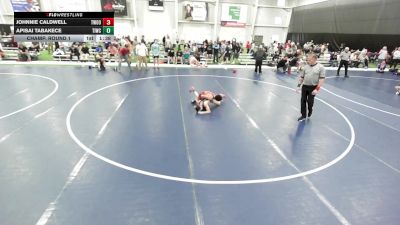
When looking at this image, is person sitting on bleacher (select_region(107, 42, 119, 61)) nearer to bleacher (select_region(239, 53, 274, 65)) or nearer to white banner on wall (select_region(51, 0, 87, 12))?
bleacher (select_region(239, 53, 274, 65))

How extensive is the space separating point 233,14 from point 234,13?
0.14 metres

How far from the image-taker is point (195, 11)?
27.1 m

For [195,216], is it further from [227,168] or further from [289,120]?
[289,120]

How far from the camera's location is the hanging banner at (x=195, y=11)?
88.1ft

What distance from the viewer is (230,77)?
1385 centimetres

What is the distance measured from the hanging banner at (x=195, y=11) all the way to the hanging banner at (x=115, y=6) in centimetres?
613

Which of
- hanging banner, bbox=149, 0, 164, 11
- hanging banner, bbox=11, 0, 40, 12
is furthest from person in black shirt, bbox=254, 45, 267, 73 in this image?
hanging banner, bbox=11, 0, 40, 12

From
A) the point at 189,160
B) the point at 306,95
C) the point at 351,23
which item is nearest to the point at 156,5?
the point at 351,23

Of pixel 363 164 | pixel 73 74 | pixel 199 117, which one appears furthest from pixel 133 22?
pixel 363 164

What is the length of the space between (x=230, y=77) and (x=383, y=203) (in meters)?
10.3

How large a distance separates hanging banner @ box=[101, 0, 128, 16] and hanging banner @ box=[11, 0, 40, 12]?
5.83 meters

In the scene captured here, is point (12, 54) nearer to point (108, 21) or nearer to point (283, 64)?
point (108, 21)

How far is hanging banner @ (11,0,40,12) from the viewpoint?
23.6 meters
